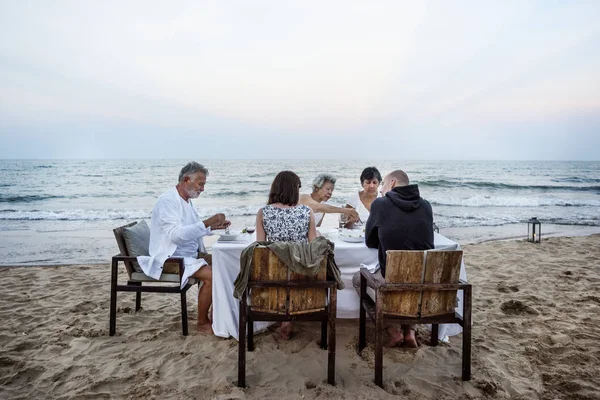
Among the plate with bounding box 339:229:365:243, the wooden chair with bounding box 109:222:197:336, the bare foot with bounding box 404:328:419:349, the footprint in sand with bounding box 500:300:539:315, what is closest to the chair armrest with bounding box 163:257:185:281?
the wooden chair with bounding box 109:222:197:336

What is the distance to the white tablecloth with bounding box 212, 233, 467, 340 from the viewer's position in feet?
10.1

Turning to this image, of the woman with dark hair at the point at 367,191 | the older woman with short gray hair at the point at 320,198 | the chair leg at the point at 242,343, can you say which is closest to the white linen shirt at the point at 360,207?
the woman with dark hair at the point at 367,191

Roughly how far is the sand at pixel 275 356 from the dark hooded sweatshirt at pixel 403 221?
1.00 metres

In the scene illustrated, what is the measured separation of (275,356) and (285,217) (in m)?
1.19

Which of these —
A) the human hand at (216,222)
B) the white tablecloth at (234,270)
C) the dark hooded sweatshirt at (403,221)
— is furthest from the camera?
the human hand at (216,222)

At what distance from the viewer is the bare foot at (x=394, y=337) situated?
10.2ft

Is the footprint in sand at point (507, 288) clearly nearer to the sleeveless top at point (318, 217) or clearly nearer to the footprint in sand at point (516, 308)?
the footprint in sand at point (516, 308)

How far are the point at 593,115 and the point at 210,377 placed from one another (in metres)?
28.6

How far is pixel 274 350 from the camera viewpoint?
10.0 feet

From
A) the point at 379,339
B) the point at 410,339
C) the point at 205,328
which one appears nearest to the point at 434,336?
the point at 410,339

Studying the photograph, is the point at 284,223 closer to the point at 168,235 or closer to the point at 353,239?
the point at 353,239

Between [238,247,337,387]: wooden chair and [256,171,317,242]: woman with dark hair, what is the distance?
476mm

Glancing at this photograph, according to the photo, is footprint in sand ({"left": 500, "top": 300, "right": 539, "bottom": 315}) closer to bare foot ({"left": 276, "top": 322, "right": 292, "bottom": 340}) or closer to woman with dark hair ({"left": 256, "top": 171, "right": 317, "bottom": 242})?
bare foot ({"left": 276, "top": 322, "right": 292, "bottom": 340})

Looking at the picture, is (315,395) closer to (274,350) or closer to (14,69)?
(274,350)
